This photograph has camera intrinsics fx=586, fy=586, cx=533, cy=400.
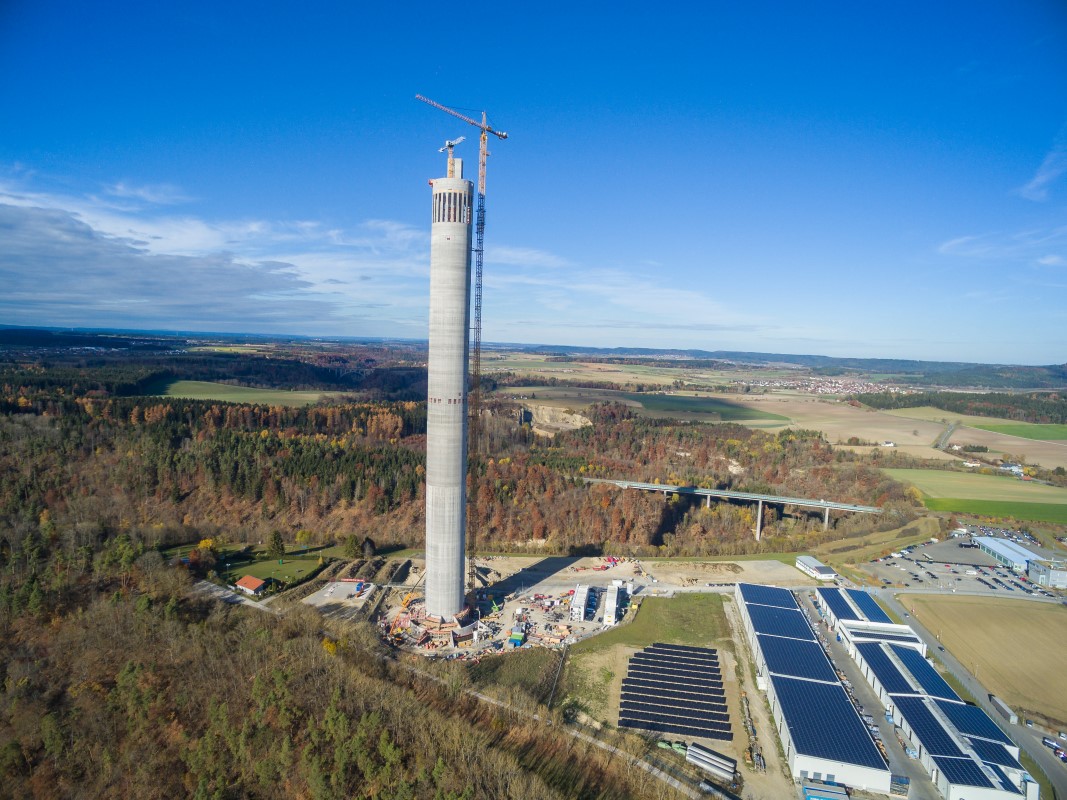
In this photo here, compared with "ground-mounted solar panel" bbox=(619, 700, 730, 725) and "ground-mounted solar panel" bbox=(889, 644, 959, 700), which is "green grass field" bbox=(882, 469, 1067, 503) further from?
"ground-mounted solar panel" bbox=(619, 700, 730, 725)

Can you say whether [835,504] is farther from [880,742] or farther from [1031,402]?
[1031,402]

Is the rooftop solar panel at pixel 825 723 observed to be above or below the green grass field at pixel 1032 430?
below

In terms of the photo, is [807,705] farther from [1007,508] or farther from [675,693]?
[1007,508]

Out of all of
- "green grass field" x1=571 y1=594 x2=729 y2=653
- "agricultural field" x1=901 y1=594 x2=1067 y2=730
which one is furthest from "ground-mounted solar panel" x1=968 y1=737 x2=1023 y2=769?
"green grass field" x1=571 y1=594 x2=729 y2=653

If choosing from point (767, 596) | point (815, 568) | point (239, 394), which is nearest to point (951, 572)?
point (815, 568)

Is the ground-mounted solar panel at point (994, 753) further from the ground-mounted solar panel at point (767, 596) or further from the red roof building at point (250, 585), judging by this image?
the red roof building at point (250, 585)

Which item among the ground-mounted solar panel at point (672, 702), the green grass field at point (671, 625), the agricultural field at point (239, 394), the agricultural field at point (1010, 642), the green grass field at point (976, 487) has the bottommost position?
the green grass field at point (671, 625)

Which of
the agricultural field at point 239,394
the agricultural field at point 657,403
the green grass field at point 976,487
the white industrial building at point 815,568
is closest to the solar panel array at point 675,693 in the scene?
the white industrial building at point 815,568
